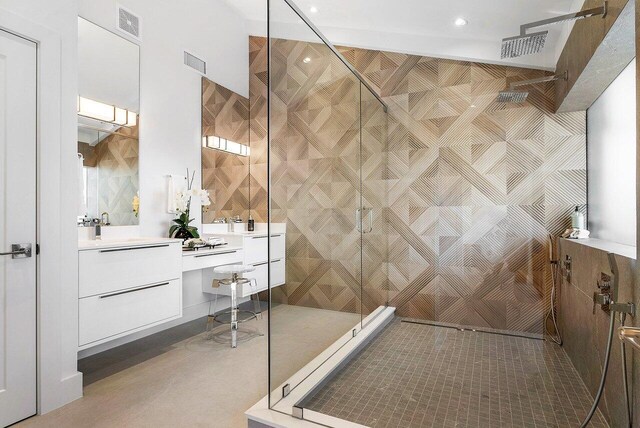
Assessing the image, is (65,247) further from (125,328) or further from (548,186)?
(548,186)

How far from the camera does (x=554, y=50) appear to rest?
155 centimetres

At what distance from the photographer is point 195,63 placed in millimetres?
3885

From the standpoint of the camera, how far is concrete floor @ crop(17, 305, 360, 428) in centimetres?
194

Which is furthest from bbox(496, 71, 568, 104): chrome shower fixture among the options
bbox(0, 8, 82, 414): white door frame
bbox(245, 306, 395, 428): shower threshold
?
bbox(0, 8, 82, 414): white door frame

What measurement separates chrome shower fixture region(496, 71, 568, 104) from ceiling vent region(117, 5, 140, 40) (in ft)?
9.98

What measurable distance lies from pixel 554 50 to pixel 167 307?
284 cm

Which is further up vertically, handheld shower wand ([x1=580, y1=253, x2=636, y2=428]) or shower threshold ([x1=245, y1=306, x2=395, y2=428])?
handheld shower wand ([x1=580, y1=253, x2=636, y2=428])

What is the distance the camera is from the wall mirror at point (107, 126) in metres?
2.82

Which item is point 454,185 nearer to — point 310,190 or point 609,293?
point 609,293

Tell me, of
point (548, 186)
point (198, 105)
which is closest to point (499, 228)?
point (548, 186)

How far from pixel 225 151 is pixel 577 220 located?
139 inches

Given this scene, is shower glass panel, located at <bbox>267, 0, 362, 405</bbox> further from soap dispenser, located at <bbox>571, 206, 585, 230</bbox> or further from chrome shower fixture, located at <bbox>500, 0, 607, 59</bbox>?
soap dispenser, located at <bbox>571, 206, 585, 230</bbox>

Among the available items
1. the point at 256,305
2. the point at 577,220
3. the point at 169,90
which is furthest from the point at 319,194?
the point at 169,90

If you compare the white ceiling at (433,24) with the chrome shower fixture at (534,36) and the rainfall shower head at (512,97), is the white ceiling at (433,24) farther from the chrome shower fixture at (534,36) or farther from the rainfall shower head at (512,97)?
the rainfall shower head at (512,97)
